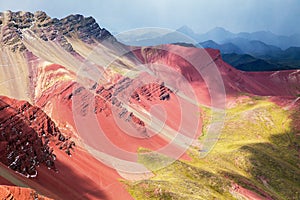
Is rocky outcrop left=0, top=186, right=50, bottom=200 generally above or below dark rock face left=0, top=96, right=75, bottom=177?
above

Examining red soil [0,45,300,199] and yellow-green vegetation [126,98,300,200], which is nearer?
red soil [0,45,300,199]

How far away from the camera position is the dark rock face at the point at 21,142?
3750cm

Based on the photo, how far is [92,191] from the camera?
144ft

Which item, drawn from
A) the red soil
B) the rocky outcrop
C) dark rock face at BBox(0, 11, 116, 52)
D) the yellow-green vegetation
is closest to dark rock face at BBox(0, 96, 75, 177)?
the red soil

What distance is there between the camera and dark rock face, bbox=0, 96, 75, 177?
37.5 m

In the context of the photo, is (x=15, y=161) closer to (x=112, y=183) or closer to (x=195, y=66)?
(x=112, y=183)

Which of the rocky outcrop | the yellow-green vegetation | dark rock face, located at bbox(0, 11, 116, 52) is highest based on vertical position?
the rocky outcrop

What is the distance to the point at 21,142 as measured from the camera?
131 ft

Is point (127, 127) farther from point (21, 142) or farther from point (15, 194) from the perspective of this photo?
point (15, 194)

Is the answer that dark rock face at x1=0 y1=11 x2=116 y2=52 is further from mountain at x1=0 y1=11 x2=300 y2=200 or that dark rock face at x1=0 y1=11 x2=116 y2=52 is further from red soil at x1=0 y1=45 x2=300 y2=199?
red soil at x1=0 y1=45 x2=300 y2=199

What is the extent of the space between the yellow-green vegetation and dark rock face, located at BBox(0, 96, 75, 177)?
1471 cm

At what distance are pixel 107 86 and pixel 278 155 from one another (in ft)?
189

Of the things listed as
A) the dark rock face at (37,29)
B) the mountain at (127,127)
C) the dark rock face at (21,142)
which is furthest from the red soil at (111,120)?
the dark rock face at (37,29)

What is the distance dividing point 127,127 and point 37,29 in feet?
371
